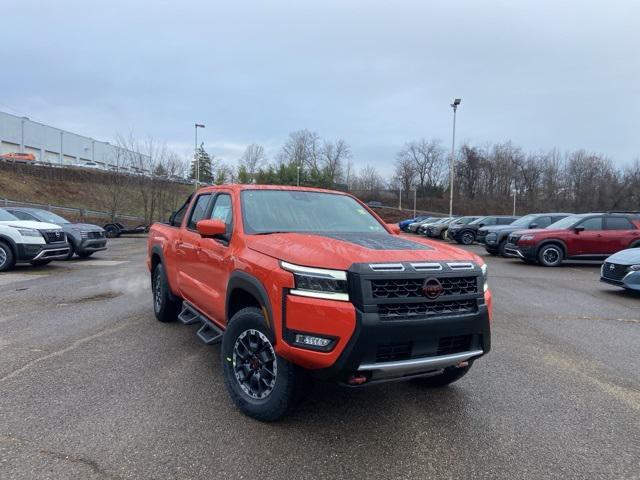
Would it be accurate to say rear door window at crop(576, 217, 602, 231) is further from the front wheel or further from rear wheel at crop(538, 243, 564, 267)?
the front wheel

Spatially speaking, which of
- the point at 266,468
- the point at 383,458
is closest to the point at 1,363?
the point at 266,468

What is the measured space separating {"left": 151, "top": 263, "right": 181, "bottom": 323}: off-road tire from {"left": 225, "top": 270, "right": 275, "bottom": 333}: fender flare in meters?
2.36

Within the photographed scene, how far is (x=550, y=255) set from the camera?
1337 cm

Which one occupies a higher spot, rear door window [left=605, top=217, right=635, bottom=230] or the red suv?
rear door window [left=605, top=217, right=635, bottom=230]

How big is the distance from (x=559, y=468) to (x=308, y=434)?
5.22 ft

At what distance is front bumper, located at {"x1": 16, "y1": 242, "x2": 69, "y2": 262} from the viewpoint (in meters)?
10.5

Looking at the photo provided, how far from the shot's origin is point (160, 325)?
19.2ft

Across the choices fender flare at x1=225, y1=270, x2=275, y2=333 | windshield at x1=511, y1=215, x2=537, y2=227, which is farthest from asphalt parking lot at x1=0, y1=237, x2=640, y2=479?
windshield at x1=511, y1=215, x2=537, y2=227

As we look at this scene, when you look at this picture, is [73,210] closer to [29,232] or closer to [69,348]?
[29,232]

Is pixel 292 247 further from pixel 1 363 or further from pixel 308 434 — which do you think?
pixel 1 363

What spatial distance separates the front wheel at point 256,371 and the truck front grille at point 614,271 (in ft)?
26.6

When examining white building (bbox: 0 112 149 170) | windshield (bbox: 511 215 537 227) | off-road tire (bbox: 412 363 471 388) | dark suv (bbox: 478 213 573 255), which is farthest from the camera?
white building (bbox: 0 112 149 170)

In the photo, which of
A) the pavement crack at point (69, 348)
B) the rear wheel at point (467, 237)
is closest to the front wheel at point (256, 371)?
the pavement crack at point (69, 348)

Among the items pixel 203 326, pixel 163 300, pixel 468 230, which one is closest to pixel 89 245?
pixel 163 300
